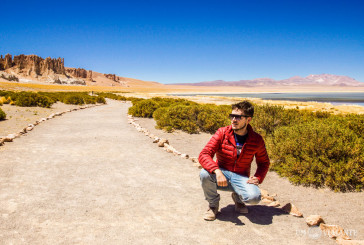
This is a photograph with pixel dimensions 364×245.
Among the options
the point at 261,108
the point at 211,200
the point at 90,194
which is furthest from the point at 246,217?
the point at 261,108

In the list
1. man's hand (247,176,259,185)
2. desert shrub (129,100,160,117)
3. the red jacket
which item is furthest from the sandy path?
desert shrub (129,100,160,117)

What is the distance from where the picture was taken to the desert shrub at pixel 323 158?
511 centimetres

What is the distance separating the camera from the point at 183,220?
379 centimetres

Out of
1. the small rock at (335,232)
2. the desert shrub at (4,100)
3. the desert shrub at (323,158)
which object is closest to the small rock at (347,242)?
the small rock at (335,232)

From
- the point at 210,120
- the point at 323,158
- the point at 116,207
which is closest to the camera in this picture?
the point at 116,207

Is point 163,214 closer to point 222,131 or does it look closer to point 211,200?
point 211,200

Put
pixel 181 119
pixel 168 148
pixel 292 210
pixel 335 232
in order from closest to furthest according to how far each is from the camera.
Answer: pixel 335 232, pixel 292 210, pixel 168 148, pixel 181 119

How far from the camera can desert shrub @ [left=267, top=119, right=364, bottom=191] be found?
5113mm

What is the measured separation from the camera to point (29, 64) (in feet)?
579

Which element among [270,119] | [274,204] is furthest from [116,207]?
[270,119]

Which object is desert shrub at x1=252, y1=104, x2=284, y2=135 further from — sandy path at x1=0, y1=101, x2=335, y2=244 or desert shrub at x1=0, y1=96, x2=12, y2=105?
desert shrub at x1=0, y1=96, x2=12, y2=105

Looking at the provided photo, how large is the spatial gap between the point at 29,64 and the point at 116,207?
8216 inches

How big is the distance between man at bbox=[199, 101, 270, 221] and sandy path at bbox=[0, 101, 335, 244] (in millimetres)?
490

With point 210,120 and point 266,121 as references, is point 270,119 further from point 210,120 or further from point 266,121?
point 210,120
